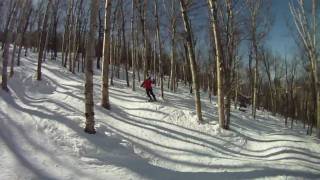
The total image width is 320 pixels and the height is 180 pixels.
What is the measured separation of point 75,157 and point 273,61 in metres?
40.0

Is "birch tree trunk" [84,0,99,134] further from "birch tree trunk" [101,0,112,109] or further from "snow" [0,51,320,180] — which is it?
"birch tree trunk" [101,0,112,109]

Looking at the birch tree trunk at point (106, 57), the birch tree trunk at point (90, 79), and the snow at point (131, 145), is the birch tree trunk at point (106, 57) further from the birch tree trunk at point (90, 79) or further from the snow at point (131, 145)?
the birch tree trunk at point (90, 79)

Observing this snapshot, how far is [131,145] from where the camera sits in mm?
12352

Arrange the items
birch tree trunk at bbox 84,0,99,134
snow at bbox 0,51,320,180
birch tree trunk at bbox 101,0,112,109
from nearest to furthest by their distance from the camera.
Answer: snow at bbox 0,51,320,180
birch tree trunk at bbox 84,0,99,134
birch tree trunk at bbox 101,0,112,109

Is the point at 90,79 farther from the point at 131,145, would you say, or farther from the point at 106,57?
the point at 106,57

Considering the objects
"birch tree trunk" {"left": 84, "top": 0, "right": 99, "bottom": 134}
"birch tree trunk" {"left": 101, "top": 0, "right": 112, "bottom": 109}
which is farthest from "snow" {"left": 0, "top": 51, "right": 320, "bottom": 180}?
"birch tree trunk" {"left": 101, "top": 0, "right": 112, "bottom": 109}

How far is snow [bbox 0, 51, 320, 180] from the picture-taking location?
9945mm

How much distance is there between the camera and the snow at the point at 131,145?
9.95 metres

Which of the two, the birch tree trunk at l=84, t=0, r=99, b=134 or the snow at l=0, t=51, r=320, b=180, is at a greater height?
the birch tree trunk at l=84, t=0, r=99, b=134

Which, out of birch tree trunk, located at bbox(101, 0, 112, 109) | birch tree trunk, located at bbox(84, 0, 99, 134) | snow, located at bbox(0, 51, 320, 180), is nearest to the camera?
snow, located at bbox(0, 51, 320, 180)

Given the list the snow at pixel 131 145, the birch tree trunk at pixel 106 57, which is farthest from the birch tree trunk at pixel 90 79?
the birch tree trunk at pixel 106 57

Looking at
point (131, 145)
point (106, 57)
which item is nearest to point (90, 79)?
point (131, 145)

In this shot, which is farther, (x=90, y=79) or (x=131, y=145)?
(x=131, y=145)

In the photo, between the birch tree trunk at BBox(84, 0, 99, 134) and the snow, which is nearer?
the snow
